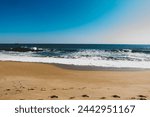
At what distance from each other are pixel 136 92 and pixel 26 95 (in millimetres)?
2673

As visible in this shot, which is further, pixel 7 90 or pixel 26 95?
pixel 7 90

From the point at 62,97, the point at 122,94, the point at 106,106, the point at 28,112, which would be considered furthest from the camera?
the point at 122,94

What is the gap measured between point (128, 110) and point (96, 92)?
165 centimetres

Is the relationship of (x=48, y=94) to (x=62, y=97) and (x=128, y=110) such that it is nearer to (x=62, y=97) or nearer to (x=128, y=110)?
(x=62, y=97)

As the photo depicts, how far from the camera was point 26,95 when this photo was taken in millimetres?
5027

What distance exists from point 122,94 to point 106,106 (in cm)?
144

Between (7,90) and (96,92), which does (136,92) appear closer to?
(96,92)

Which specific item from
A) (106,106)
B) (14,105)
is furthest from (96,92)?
(14,105)

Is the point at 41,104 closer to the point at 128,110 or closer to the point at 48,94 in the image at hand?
the point at 48,94

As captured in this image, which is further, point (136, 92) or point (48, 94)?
point (136, 92)

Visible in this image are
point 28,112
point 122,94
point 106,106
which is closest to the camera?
point 28,112

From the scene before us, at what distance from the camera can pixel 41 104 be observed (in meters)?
4.06

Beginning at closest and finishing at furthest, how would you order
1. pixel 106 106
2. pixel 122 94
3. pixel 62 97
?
pixel 106 106
pixel 62 97
pixel 122 94

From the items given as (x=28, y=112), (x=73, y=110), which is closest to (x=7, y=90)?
A: (x=28, y=112)
